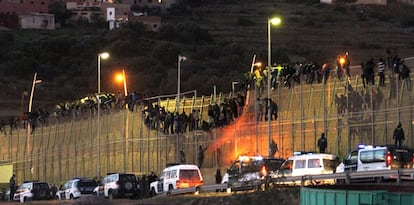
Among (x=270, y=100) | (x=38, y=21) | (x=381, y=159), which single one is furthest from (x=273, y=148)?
(x=38, y=21)

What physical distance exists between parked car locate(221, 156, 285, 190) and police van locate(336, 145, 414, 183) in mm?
3403

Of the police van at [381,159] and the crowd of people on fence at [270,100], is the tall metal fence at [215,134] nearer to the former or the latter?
the crowd of people on fence at [270,100]

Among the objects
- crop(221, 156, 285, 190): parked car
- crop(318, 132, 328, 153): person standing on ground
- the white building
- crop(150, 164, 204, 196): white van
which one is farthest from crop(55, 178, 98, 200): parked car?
the white building

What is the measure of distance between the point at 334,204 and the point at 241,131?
110 ft

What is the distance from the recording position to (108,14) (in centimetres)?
18862

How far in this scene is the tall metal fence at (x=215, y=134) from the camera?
48.6 m

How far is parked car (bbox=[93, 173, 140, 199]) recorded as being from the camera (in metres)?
51.9

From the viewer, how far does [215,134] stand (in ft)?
195

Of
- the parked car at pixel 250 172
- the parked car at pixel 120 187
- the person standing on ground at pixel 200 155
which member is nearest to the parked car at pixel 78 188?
the parked car at pixel 120 187

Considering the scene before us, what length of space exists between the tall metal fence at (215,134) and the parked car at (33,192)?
7166 mm

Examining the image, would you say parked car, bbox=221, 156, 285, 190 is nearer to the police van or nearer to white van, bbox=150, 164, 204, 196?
white van, bbox=150, 164, 204, 196

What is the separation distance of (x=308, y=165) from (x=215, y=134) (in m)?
17.2

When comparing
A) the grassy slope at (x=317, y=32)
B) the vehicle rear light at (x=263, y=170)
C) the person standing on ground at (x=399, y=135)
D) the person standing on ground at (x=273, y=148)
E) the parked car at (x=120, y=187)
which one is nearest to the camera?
the vehicle rear light at (x=263, y=170)

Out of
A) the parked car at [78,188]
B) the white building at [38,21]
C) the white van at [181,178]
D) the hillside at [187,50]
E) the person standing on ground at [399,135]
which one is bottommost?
the parked car at [78,188]
